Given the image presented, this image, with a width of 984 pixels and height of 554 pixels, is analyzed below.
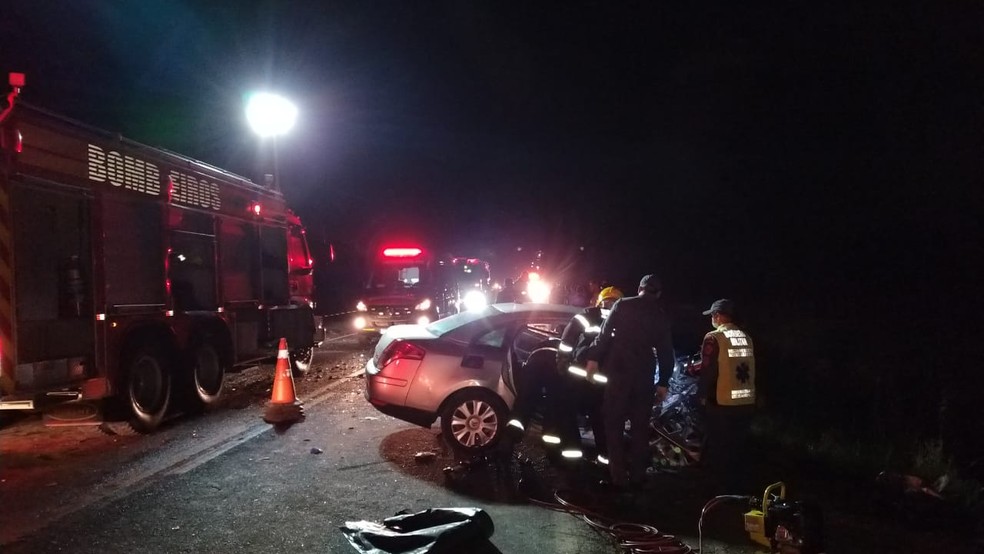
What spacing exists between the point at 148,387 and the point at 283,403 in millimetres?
1496

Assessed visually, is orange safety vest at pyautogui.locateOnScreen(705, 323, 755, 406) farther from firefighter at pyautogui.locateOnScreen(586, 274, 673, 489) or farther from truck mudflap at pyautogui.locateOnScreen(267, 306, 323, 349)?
truck mudflap at pyautogui.locateOnScreen(267, 306, 323, 349)

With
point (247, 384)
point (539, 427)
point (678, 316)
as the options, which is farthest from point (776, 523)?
point (678, 316)

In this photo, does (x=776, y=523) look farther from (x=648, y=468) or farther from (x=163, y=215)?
(x=163, y=215)

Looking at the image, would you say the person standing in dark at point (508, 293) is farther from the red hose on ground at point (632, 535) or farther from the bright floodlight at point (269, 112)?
the red hose on ground at point (632, 535)

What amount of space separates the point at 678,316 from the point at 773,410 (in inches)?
793

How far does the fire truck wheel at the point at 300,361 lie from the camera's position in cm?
1280

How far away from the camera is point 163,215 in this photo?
29.7ft

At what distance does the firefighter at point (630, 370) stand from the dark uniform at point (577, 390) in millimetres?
275

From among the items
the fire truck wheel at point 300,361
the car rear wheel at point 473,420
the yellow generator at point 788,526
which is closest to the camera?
the yellow generator at point 788,526

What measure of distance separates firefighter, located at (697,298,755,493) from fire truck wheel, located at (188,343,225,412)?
6377mm

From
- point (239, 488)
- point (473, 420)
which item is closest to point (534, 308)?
point (473, 420)

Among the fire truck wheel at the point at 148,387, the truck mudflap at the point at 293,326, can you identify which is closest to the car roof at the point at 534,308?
the fire truck wheel at the point at 148,387

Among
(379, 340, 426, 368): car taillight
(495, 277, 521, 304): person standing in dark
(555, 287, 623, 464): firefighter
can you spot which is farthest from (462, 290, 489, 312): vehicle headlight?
(555, 287, 623, 464): firefighter

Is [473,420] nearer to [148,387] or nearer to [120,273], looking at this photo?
[148,387]
